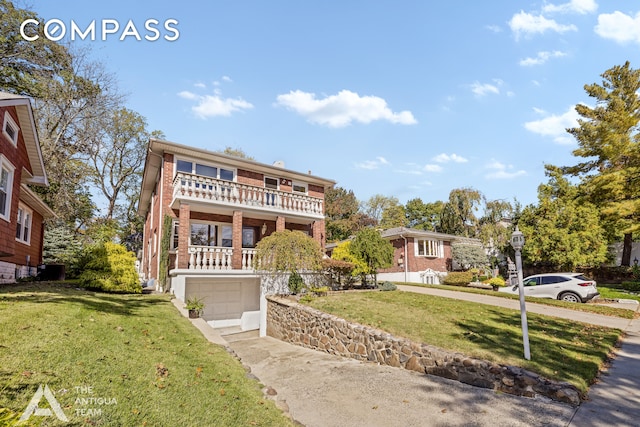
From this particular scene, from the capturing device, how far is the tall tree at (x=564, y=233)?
23.9 m

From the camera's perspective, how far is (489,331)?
31.6ft

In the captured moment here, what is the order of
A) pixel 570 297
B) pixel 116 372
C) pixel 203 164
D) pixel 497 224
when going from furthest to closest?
pixel 497 224, pixel 203 164, pixel 570 297, pixel 116 372

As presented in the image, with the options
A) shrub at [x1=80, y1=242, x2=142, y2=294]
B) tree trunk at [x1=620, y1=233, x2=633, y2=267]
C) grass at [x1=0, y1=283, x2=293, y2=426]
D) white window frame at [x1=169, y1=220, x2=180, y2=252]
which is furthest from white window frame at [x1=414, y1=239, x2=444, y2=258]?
grass at [x1=0, y1=283, x2=293, y2=426]

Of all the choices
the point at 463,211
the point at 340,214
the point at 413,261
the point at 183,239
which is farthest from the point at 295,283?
the point at 340,214

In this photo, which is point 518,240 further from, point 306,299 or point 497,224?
point 497,224

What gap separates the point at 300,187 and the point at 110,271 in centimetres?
1099

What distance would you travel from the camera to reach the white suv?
16.0 meters

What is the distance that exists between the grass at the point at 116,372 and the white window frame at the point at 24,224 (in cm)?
951

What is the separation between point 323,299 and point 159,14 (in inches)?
479

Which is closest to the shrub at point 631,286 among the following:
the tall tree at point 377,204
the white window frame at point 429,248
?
the white window frame at point 429,248

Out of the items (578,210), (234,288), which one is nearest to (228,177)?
(234,288)

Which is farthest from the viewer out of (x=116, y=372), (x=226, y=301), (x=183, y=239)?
(x=226, y=301)

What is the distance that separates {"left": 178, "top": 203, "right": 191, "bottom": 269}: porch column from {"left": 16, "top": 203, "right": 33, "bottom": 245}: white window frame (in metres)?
7.23

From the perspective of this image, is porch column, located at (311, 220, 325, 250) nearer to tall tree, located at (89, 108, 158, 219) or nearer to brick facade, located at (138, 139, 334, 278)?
brick facade, located at (138, 139, 334, 278)
